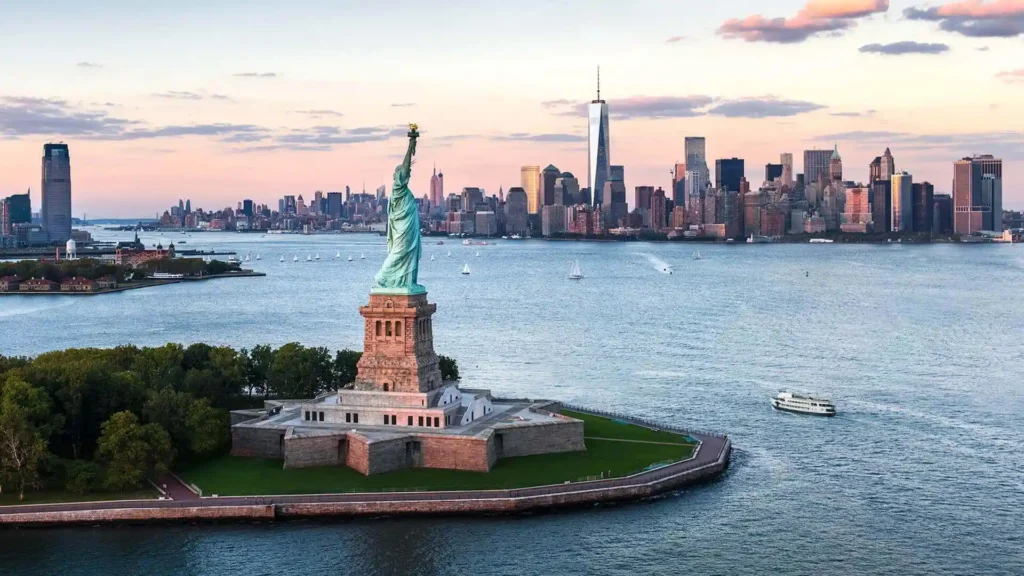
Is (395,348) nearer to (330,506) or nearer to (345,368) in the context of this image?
(330,506)

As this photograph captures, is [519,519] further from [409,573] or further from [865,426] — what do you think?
[865,426]

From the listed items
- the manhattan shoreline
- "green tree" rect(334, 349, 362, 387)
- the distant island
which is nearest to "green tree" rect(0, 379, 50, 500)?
the manhattan shoreline

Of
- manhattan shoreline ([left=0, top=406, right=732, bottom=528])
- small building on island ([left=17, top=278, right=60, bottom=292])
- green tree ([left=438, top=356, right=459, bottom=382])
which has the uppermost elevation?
small building on island ([left=17, top=278, right=60, bottom=292])

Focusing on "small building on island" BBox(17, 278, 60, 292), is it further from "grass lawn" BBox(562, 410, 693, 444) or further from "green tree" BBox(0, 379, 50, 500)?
"green tree" BBox(0, 379, 50, 500)

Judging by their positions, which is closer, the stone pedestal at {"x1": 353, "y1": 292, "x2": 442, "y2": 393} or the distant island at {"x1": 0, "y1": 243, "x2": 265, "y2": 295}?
the stone pedestal at {"x1": 353, "y1": 292, "x2": 442, "y2": 393}

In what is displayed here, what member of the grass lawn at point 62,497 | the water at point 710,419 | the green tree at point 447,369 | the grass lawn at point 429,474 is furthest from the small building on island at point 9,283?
the grass lawn at point 62,497

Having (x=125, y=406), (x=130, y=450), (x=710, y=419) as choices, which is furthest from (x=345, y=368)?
(x=710, y=419)
